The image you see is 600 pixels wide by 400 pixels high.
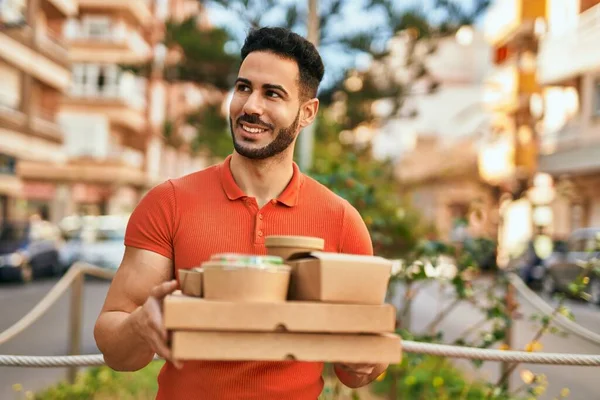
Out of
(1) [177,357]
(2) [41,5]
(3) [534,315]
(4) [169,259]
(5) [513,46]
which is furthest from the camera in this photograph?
(5) [513,46]

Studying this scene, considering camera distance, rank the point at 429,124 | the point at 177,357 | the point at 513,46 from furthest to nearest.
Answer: the point at 429,124 < the point at 513,46 < the point at 177,357

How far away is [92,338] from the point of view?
10.6m

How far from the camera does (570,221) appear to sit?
33469 millimetres

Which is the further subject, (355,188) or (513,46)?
(513,46)

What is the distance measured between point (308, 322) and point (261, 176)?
71 centimetres

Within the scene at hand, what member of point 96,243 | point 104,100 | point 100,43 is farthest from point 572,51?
point 100,43

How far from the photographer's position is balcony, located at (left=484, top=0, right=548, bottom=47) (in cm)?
3469

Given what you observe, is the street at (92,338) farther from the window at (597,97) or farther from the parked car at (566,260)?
the window at (597,97)

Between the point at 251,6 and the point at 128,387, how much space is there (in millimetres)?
6901

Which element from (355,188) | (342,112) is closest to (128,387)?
(355,188)

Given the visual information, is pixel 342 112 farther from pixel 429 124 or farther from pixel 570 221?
pixel 429 124

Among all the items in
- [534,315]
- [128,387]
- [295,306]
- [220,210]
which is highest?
[220,210]

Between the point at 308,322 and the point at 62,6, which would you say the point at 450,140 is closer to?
the point at 62,6

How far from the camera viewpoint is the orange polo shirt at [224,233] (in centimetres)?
216
